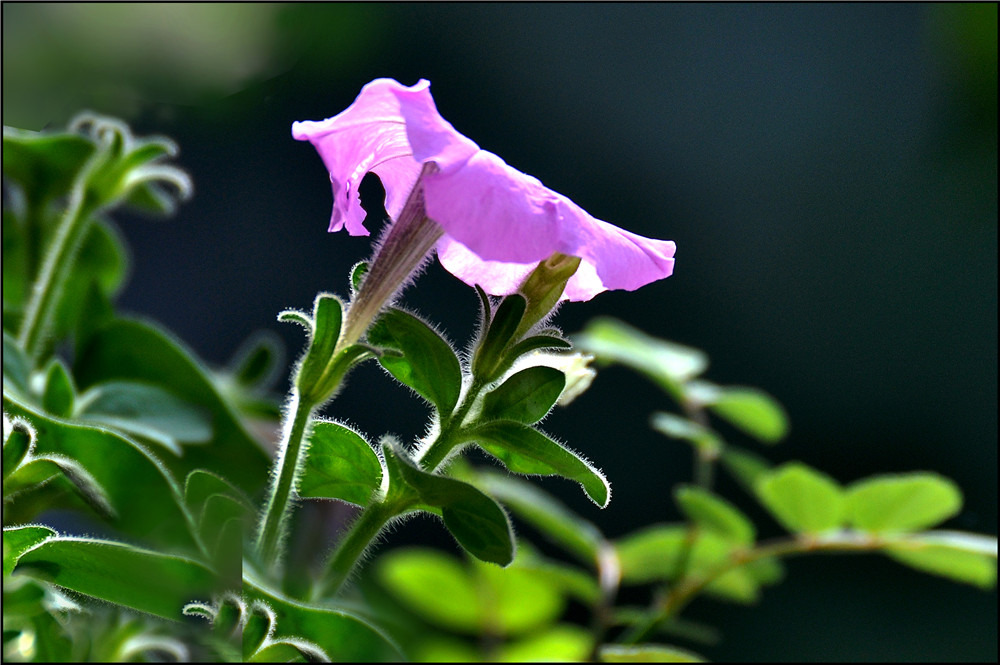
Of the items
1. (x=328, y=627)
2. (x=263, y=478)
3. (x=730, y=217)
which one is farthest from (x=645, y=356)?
(x=730, y=217)

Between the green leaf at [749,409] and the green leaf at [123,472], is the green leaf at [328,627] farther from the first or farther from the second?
the green leaf at [749,409]

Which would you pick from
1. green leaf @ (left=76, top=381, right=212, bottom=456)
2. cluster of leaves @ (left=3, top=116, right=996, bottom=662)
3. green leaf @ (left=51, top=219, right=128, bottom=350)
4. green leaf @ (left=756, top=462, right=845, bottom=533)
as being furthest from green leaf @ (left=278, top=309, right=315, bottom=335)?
green leaf @ (left=756, top=462, right=845, bottom=533)

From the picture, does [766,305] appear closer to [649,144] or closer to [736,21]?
[649,144]

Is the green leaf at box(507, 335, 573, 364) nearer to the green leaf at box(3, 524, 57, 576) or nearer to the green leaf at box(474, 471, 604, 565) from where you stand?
the green leaf at box(3, 524, 57, 576)

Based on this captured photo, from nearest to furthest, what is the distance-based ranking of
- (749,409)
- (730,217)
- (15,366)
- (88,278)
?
(15,366)
(88,278)
(749,409)
(730,217)

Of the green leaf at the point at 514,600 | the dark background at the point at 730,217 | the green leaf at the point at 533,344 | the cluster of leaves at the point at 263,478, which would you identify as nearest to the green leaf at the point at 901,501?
the cluster of leaves at the point at 263,478

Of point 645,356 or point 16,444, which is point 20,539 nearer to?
point 16,444
